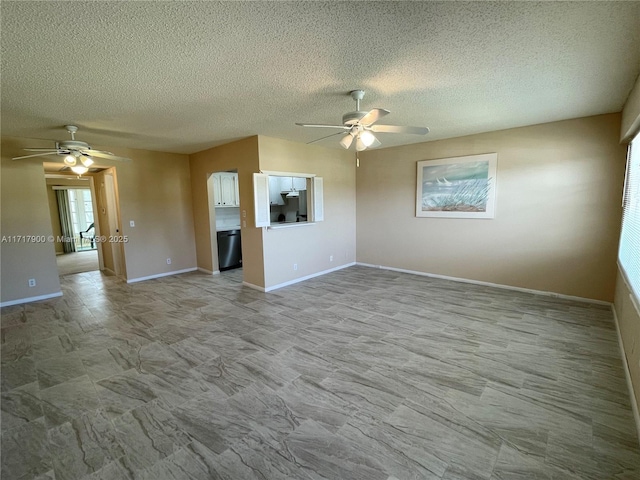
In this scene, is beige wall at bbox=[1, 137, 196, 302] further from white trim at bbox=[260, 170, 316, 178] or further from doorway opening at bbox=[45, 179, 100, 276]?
doorway opening at bbox=[45, 179, 100, 276]

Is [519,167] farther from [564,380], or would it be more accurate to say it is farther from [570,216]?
[564,380]

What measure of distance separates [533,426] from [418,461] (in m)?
0.87

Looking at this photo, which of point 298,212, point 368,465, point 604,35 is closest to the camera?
point 368,465

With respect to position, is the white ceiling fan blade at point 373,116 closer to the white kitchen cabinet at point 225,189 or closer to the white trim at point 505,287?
the white trim at point 505,287

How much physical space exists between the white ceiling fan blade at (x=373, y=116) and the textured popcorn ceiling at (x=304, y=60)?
0.29 meters

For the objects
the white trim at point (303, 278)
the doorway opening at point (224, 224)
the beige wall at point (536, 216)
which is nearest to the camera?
the beige wall at point (536, 216)

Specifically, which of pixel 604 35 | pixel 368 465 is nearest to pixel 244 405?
pixel 368 465

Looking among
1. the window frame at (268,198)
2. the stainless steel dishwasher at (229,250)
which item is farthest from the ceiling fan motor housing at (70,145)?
the stainless steel dishwasher at (229,250)

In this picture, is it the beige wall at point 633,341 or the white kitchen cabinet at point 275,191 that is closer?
the beige wall at point 633,341

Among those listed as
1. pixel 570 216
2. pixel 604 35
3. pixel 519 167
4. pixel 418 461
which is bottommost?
pixel 418 461

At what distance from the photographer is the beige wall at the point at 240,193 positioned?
4758mm

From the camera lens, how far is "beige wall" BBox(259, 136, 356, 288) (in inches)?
190

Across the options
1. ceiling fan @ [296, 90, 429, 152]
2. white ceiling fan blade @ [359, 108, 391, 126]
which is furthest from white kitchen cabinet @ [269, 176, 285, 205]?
white ceiling fan blade @ [359, 108, 391, 126]

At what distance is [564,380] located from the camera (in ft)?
7.77
